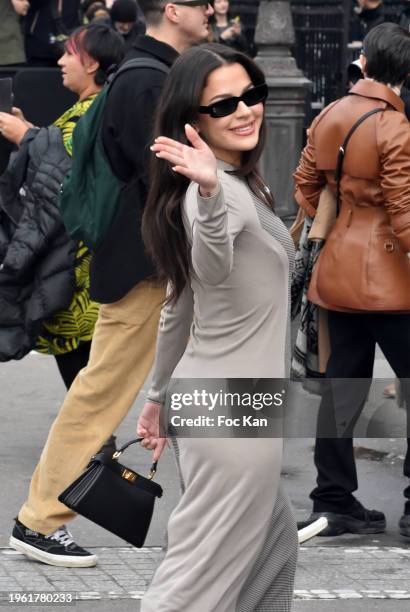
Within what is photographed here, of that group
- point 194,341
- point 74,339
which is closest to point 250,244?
point 194,341

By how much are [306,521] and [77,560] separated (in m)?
0.99

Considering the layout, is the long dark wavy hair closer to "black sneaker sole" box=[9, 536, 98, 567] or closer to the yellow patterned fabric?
"black sneaker sole" box=[9, 536, 98, 567]

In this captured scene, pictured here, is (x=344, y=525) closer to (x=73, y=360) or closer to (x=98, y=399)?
(x=98, y=399)

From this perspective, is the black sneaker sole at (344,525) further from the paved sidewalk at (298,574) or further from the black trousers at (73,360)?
the black trousers at (73,360)

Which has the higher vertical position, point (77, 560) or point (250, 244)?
point (250, 244)

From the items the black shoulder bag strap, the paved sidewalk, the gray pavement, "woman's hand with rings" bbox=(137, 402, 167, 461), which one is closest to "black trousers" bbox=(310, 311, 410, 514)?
the gray pavement

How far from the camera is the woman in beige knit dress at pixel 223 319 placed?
372 cm

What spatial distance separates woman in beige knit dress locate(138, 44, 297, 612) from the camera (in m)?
3.72

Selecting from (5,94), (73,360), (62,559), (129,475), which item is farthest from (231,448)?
(5,94)

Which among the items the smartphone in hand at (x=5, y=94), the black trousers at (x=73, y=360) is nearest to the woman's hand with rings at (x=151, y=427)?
the black trousers at (x=73, y=360)

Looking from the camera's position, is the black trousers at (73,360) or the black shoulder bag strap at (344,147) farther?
the black trousers at (73,360)

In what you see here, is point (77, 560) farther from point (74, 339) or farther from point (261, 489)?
point (261, 489)

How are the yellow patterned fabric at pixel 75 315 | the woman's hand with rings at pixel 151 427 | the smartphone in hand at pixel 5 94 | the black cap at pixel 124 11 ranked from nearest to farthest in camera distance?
the woman's hand with rings at pixel 151 427, the yellow patterned fabric at pixel 75 315, the smartphone in hand at pixel 5 94, the black cap at pixel 124 11

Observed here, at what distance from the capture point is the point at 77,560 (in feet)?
17.5
